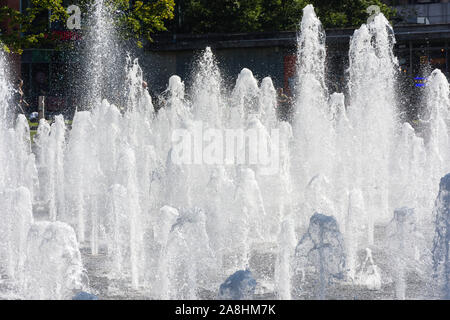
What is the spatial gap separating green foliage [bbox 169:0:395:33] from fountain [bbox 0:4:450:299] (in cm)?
1007

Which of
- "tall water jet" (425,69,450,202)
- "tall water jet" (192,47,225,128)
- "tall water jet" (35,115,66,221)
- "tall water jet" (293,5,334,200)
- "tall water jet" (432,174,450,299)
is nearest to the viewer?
"tall water jet" (432,174,450,299)

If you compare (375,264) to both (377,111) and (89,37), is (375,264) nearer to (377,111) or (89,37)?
(377,111)

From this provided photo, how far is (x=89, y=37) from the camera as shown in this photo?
27.1 m

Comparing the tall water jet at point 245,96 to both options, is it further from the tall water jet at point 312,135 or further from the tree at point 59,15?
the tree at point 59,15

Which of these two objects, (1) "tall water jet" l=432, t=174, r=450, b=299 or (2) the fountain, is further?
(2) the fountain

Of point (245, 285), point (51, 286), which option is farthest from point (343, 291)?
point (51, 286)

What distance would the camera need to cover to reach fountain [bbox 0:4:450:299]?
6301mm

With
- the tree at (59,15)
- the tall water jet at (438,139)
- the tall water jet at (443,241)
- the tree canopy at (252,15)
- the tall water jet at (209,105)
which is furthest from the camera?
the tree canopy at (252,15)

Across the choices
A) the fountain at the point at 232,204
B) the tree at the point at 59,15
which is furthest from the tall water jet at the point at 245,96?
the tree at the point at 59,15

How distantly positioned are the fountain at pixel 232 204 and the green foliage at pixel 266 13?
10075 millimetres

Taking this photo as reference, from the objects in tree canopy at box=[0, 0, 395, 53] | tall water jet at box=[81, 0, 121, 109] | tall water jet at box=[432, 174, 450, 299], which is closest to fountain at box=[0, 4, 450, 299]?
tall water jet at box=[432, 174, 450, 299]

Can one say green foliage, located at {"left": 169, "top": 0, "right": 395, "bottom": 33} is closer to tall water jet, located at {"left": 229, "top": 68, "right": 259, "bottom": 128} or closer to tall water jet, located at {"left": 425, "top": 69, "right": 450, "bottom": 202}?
tall water jet, located at {"left": 229, "top": 68, "right": 259, "bottom": 128}

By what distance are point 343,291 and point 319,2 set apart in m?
26.1

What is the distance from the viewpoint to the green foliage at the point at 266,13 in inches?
1201
